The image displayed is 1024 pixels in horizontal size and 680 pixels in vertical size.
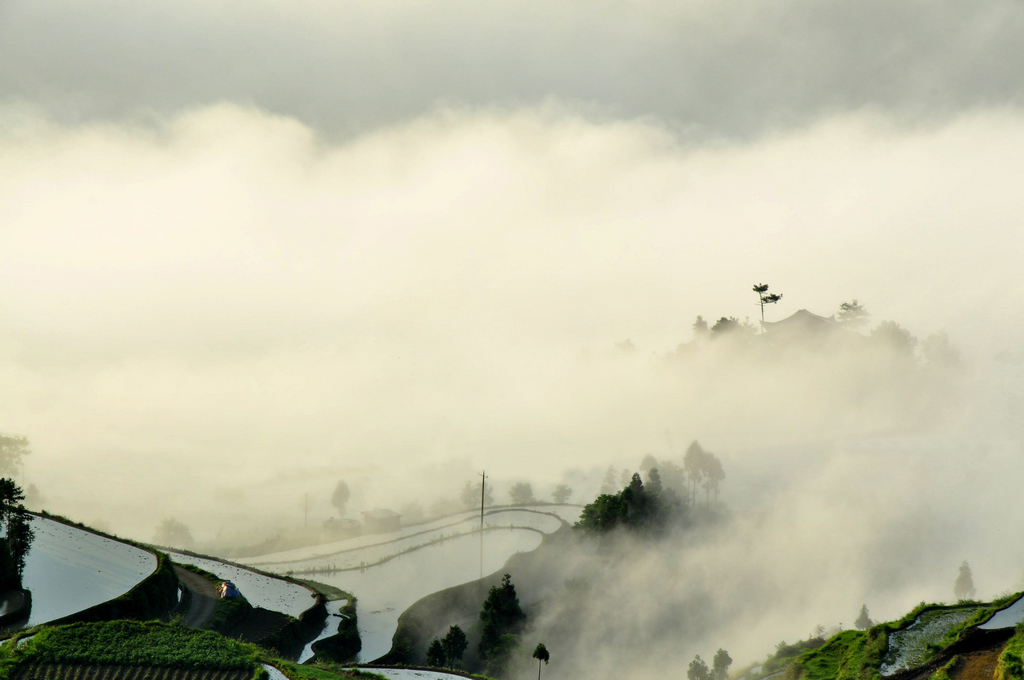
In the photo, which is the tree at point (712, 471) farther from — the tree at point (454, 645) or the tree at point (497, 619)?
the tree at point (454, 645)

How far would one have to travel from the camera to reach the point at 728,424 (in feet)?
363

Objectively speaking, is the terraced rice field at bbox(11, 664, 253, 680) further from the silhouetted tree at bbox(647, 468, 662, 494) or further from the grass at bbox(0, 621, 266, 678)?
the silhouetted tree at bbox(647, 468, 662, 494)

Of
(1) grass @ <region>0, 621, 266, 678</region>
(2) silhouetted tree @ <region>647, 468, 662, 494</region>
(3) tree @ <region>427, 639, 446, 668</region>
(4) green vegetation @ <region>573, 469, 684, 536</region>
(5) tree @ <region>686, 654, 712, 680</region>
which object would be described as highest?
(2) silhouetted tree @ <region>647, 468, 662, 494</region>

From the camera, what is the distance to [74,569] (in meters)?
42.9

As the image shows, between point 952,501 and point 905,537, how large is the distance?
11.8 m

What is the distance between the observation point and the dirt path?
143ft

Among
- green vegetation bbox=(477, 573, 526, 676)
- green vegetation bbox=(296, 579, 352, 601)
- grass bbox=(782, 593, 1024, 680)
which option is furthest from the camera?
green vegetation bbox=(296, 579, 352, 601)

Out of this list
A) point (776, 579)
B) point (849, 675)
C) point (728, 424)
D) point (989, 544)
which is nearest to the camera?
point (849, 675)

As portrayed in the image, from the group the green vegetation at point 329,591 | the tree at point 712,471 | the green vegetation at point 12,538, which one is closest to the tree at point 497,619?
the green vegetation at point 329,591

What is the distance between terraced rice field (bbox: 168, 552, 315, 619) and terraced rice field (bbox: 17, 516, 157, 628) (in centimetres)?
889

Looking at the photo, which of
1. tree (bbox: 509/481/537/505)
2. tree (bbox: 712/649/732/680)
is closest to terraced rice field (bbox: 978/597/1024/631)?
tree (bbox: 712/649/732/680)

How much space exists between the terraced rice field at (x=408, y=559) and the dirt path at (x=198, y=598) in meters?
12.1

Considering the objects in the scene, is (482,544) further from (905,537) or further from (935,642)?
(935,642)

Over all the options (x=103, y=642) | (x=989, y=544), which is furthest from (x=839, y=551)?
(x=103, y=642)
